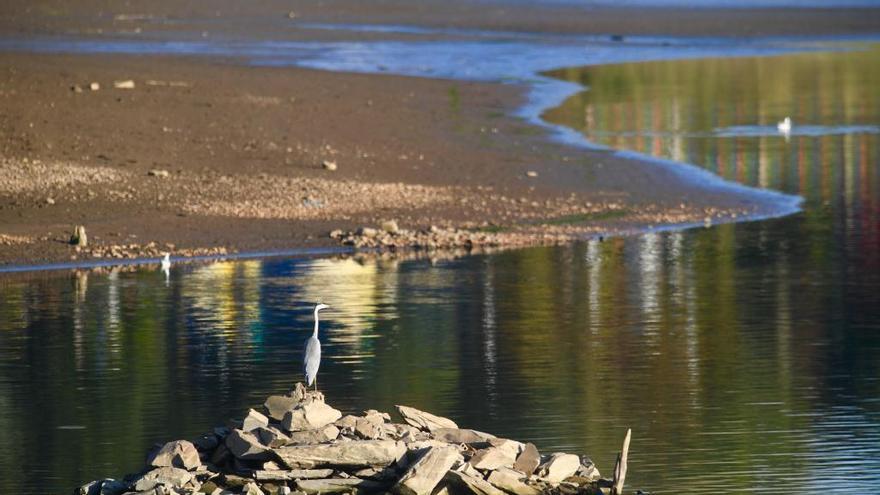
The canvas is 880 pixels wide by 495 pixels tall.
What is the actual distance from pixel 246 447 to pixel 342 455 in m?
0.80

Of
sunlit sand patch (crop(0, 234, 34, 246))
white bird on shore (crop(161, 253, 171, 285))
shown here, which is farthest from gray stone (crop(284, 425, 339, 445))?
sunlit sand patch (crop(0, 234, 34, 246))

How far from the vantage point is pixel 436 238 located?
30672mm

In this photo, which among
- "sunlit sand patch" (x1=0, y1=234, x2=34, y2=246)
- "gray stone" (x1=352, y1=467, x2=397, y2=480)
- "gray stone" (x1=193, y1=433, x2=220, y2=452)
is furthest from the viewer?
"sunlit sand patch" (x1=0, y1=234, x2=34, y2=246)

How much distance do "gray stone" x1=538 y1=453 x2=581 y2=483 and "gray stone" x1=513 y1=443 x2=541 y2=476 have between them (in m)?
0.07

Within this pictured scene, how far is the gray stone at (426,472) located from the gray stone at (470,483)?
80mm

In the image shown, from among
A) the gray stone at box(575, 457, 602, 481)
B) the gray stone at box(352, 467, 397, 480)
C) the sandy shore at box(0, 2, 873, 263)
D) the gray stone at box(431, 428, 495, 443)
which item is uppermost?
the sandy shore at box(0, 2, 873, 263)

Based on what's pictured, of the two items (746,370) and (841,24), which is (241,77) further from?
(841,24)

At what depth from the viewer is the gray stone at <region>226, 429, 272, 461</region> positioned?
1456 cm

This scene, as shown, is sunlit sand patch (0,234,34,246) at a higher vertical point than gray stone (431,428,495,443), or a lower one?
higher

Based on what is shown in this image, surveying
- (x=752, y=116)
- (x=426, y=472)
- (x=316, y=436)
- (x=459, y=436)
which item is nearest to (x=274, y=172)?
(x=752, y=116)

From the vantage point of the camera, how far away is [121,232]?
101 feet

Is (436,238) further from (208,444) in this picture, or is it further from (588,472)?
(588,472)

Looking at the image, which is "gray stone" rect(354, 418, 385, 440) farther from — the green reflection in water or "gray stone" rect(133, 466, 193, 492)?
the green reflection in water

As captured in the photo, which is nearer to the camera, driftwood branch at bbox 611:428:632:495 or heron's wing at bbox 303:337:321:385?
driftwood branch at bbox 611:428:632:495
